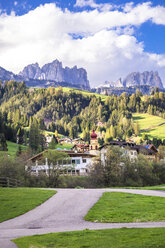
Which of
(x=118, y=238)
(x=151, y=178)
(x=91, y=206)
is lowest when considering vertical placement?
(x=151, y=178)

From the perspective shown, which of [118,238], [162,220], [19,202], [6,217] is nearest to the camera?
[118,238]

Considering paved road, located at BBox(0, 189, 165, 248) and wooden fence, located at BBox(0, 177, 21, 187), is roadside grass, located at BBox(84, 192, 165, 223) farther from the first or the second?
wooden fence, located at BBox(0, 177, 21, 187)

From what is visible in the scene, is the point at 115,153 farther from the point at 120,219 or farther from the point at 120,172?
the point at 120,219

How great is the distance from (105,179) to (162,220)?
1611 inches

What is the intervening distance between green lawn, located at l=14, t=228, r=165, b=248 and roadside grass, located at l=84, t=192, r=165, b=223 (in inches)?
171

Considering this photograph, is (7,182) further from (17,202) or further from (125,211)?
(125,211)

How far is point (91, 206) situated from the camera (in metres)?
22.3

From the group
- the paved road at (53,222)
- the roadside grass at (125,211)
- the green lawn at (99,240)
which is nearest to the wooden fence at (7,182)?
the paved road at (53,222)

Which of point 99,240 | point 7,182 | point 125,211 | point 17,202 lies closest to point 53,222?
point 125,211

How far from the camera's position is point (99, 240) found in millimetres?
11305

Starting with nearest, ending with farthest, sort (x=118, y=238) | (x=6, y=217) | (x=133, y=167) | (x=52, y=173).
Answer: (x=118, y=238)
(x=6, y=217)
(x=52, y=173)
(x=133, y=167)

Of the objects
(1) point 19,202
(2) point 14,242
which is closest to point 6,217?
(1) point 19,202

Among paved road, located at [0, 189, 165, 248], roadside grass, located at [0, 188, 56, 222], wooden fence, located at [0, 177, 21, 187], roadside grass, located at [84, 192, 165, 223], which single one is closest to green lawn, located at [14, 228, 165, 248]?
paved road, located at [0, 189, 165, 248]

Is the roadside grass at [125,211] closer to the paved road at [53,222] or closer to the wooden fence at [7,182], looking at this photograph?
the paved road at [53,222]
